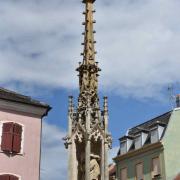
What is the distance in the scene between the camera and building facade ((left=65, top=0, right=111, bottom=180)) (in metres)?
14.5

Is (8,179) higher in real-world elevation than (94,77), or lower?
lower

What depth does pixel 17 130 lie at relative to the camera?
2228 centimetres

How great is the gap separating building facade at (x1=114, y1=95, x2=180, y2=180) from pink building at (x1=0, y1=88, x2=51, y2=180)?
1089 centimetres

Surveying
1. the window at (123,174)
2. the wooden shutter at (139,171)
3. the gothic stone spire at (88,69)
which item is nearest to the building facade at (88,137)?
the gothic stone spire at (88,69)

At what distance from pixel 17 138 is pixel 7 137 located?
1.54ft

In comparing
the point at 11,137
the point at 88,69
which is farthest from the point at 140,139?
the point at 88,69

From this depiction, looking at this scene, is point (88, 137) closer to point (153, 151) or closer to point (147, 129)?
point (153, 151)

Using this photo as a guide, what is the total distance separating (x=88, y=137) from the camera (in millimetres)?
14516

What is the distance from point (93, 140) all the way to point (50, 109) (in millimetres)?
9228

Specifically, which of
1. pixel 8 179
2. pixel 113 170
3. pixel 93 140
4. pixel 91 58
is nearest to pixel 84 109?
pixel 93 140

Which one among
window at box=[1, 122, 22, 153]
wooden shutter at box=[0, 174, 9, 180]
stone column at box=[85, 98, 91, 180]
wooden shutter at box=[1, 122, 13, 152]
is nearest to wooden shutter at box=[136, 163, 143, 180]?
window at box=[1, 122, 22, 153]

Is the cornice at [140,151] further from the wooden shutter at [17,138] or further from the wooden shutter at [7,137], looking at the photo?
the wooden shutter at [7,137]

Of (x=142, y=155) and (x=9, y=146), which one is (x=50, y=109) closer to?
(x=9, y=146)

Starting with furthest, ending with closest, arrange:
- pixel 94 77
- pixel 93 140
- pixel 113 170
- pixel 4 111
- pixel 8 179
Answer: pixel 113 170, pixel 4 111, pixel 8 179, pixel 94 77, pixel 93 140
